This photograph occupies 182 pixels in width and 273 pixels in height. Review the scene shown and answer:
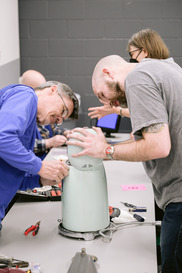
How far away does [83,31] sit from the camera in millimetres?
4578

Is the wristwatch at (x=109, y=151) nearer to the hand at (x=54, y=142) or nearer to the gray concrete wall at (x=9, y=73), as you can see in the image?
the hand at (x=54, y=142)

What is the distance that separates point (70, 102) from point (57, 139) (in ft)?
4.79

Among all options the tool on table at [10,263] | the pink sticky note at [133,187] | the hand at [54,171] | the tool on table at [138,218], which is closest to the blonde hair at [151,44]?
the pink sticky note at [133,187]

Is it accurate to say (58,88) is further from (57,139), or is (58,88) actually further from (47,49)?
(47,49)

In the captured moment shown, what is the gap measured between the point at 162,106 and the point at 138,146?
17cm

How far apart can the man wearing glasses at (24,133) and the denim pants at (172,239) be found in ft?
1.50

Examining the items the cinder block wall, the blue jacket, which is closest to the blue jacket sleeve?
the blue jacket

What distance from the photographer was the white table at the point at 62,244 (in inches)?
58.4

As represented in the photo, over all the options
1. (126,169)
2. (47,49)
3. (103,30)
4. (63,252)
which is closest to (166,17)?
(103,30)

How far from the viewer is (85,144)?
1.64m

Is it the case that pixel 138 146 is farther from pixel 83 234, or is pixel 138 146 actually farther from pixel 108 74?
pixel 83 234

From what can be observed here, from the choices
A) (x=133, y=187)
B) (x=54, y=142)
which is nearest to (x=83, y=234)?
(x=133, y=187)

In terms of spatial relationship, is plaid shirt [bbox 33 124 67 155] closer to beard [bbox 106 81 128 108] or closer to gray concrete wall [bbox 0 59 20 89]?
gray concrete wall [bbox 0 59 20 89]

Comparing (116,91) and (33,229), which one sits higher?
(116,91)
